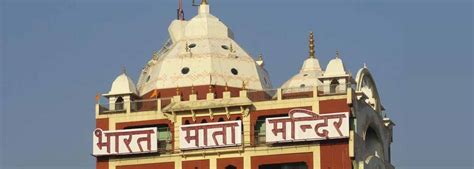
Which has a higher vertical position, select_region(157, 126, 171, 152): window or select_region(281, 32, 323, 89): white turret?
select_region(281, 32, 323, 89): white turret

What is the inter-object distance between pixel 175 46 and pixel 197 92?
5238 mm

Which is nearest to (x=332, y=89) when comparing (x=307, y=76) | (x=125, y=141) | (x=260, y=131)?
(x=260, y=131)

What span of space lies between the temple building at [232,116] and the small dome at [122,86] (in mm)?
59

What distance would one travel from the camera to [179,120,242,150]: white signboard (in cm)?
10056

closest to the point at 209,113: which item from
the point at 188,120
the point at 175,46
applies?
the point at 188,120

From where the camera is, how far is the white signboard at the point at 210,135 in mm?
100562

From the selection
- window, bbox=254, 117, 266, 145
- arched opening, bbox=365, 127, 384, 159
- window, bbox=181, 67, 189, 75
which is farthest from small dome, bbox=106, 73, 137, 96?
arched opening, bbox=365, 127, 384, 159

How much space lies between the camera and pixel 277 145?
10012 cm

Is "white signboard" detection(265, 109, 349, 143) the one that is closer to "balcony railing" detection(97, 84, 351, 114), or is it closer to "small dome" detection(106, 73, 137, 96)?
"balcony railing" detection(97, 84, 351, 114)

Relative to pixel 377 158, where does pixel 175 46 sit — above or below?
above

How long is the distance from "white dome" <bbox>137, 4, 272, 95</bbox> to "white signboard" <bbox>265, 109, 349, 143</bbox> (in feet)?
20.0

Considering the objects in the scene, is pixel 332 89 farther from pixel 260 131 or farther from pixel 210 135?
pixel 210 135

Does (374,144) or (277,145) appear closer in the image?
(277,145)

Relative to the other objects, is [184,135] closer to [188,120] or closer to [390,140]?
[188,120]
